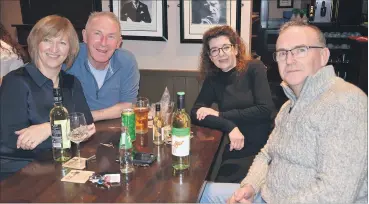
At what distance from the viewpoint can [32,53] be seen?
1.89 meters

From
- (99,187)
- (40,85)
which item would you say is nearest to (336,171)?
(99,187)

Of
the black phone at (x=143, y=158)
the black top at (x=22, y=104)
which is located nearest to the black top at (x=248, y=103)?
the black phone at (x=143, y=158)

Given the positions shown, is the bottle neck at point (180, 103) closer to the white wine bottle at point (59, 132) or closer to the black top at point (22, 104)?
the white wine bottle at point (59, 132)

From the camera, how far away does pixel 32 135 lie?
1640 mm

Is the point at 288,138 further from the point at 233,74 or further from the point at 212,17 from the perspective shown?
the point at 212,17

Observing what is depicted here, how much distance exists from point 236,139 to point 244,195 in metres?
0.55

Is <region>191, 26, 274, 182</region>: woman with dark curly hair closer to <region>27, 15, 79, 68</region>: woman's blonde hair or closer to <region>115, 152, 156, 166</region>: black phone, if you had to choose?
<region>115, 152, 156, 166</region>: black phone

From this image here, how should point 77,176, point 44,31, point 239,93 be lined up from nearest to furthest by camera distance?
point 77,176 < point 44,31 < point 239,93

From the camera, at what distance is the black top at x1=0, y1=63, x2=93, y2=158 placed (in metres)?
1.72

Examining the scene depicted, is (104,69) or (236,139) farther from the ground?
(104,69)

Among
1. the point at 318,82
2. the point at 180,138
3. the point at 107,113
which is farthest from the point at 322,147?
the point at 107,113

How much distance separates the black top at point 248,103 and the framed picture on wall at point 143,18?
39.6 inches

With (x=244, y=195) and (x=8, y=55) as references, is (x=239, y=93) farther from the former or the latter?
(x=8, y=55)

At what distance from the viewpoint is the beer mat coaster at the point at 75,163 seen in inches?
58.6
